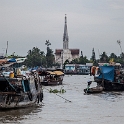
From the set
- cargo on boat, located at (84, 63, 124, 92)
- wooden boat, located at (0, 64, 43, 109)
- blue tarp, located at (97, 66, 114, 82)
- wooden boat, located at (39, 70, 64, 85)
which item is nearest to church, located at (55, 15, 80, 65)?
wooden boat, located at (39, 70, 64, 85)

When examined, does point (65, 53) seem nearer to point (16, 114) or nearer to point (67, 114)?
point (67, 114)

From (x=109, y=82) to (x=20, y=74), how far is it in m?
18.2

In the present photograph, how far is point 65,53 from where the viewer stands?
167 m

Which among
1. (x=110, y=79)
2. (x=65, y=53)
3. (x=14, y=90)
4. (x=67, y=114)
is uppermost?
(x=65, y=53)

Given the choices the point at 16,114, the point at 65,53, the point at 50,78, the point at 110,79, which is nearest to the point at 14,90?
the point at 16,114

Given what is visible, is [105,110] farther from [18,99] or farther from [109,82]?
[109,82]

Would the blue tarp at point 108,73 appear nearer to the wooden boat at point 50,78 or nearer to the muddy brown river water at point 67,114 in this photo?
the wooden boat at point 50,78

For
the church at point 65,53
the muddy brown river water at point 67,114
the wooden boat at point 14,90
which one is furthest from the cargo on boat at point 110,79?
the church at point 65,53

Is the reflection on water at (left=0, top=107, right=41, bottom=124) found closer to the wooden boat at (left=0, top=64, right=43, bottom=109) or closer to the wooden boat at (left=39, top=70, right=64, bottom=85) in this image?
the wooden boat at (left=0, top=64, right=43, bottom=109)

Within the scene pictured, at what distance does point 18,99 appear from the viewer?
22344mm

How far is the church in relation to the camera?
166250mm

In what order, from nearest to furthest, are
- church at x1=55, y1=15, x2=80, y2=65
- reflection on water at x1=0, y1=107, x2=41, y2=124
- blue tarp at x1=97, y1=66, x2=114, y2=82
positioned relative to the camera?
reflection on water at x1=0, y1=107, x2=41, y2=124, blue tarp at x1=97, y1=66, x2=114, y2=82, church at x1=55, y1=15, x2=80, y2=65

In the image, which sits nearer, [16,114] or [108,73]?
[16,114]

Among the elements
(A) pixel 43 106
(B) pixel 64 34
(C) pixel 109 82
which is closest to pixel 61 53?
(B) pixel 64 34
